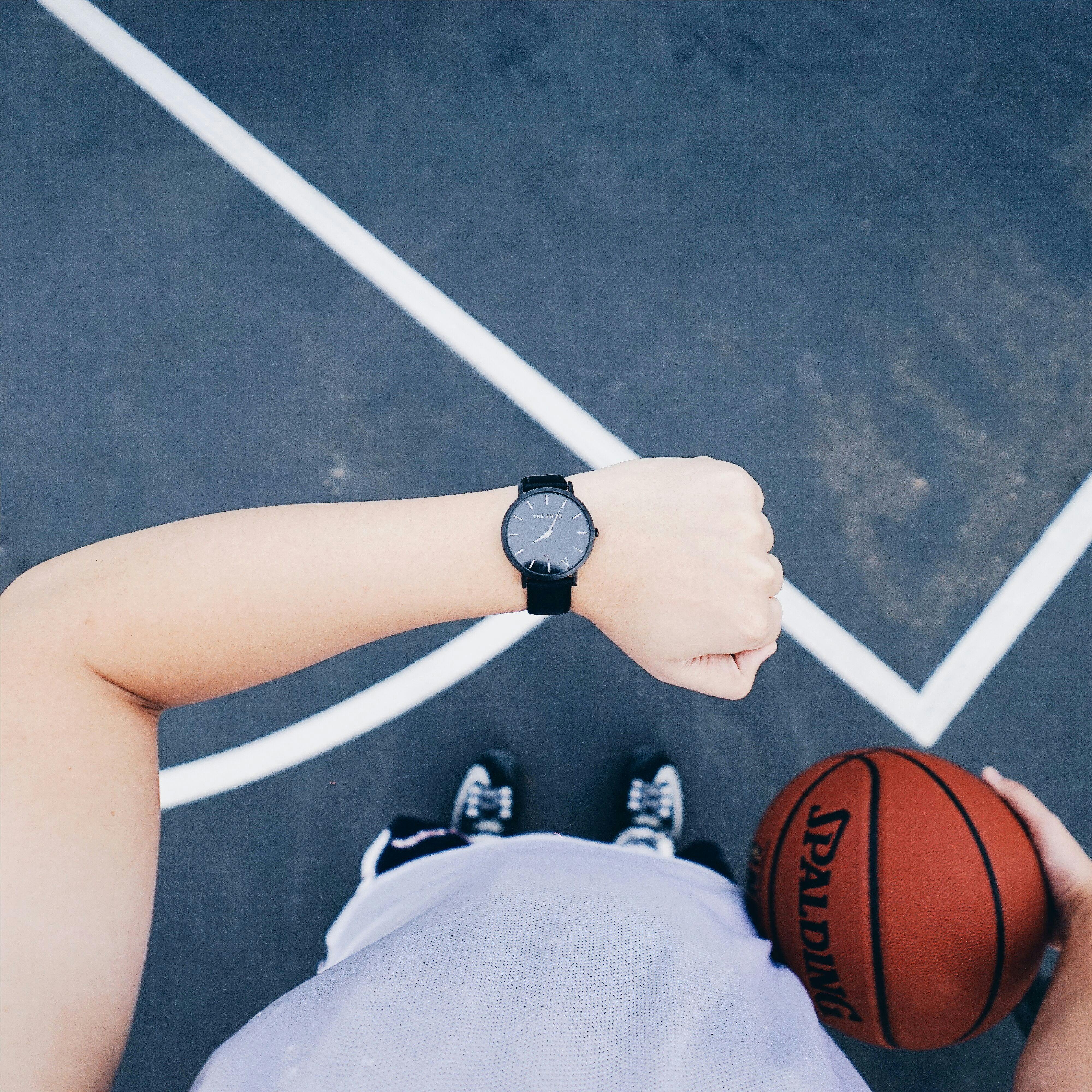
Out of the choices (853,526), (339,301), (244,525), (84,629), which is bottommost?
(339,301)

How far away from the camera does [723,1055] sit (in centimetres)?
125

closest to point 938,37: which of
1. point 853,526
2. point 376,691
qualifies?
point 853,526

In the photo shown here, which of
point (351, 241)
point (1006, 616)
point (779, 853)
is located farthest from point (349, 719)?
point (1006, 616)

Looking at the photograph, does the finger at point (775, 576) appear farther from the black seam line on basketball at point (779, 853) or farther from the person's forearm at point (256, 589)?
the black seam line on basketball at point (779, 853)

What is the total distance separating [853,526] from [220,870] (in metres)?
3.39

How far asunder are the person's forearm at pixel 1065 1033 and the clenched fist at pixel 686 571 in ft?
3.47

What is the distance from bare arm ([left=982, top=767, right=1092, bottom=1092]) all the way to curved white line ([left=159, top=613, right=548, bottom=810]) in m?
1.98

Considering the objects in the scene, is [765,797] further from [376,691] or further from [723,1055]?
[723,1055]

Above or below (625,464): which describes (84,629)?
below

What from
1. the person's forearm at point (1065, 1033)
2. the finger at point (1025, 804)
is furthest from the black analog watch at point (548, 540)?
the finger at point (1025, 804)

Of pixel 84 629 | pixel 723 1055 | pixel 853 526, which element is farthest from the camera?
pixel 853 526

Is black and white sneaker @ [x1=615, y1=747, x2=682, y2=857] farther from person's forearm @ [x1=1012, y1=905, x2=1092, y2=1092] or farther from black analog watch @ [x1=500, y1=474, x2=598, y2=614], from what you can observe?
black analog watch @ [x1=500, y1=474, x2=598, y2=614]

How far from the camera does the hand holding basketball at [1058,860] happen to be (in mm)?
2133

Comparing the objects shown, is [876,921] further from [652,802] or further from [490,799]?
[490,799]
